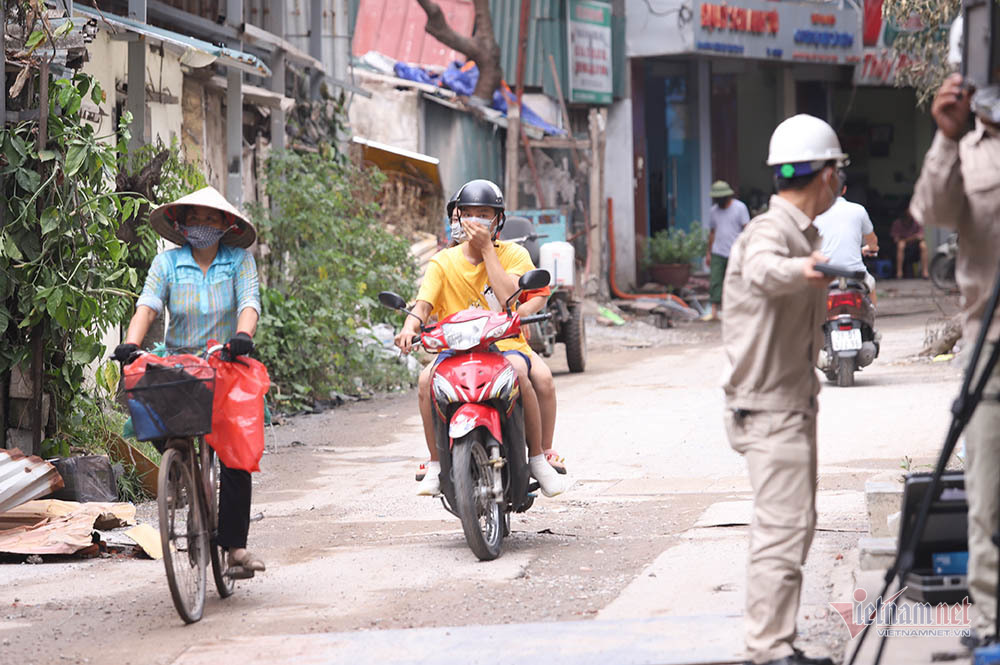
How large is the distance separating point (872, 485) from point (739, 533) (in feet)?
3.25

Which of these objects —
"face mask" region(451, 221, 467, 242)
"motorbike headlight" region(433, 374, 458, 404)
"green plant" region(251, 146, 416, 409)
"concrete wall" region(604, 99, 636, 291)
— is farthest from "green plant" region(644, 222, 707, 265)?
"motorbike headlight" region(433, 374, 458, 404)

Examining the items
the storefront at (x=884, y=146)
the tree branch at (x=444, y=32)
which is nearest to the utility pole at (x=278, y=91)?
the tree branch at (x=444, y=32)

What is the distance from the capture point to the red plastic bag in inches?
227

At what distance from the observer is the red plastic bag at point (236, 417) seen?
5.77 metres

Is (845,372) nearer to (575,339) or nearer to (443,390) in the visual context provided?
(575,339)

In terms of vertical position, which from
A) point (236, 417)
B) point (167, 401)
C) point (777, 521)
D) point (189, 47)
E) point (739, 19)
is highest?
point (739, 19)

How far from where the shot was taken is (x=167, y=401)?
Answer: 544 centimetres

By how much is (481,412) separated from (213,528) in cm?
133

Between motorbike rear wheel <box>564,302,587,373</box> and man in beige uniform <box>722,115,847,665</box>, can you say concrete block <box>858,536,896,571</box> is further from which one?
motorbike rear wheel <box>564,302,587,373</box>

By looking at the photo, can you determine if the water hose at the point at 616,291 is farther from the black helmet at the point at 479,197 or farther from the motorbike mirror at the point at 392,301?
the motorbike mirror at the point at 392,301

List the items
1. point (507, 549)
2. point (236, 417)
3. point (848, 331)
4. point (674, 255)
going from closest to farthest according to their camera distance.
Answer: point (236, 417), point (507, 549), point (848, 331), point (674, 255)

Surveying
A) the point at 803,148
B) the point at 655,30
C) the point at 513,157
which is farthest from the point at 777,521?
the point at 655,30

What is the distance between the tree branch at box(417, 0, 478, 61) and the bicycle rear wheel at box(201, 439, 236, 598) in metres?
16.5

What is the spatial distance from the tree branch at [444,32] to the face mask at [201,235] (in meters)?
16.0
